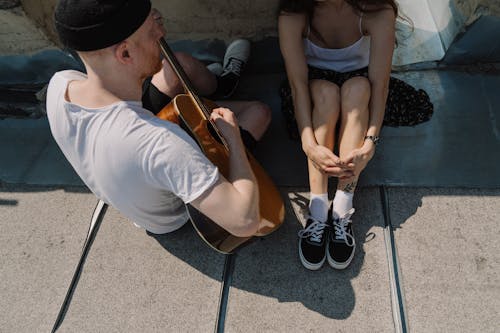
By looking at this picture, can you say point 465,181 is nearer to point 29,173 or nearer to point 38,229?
point 38,229

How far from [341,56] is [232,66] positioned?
2.50ft

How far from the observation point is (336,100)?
6.94ft

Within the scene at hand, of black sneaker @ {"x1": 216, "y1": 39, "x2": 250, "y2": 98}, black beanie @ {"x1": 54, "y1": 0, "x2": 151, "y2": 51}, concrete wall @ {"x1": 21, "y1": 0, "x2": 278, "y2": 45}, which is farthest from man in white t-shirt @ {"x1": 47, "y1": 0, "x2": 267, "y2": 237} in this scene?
concrete wall @ {"x1": 21, "y1": 0, "x2": 278, "y2": 45}

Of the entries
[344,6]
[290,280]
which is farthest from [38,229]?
[344,6]

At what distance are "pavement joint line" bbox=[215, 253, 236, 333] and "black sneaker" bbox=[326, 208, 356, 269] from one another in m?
0.48

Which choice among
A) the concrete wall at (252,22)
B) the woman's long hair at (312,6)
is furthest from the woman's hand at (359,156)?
the concrete wall at (252,22)

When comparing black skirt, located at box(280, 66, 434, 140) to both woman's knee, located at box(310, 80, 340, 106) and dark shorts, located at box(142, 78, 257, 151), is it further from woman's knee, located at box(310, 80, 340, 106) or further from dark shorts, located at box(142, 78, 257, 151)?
dark shorts, located at box(142, 78, 257, 151)

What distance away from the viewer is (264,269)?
210 centimetres

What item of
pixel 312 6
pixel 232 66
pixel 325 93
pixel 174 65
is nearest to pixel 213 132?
pixel 174 65

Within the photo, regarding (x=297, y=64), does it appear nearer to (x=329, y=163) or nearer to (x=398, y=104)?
(x=329, y=163)

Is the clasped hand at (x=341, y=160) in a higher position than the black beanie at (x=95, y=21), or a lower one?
lower

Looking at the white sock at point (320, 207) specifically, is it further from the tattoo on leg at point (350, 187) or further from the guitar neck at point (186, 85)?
the guitar neck at point (186, 85)

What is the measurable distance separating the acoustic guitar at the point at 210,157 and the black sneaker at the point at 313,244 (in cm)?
15

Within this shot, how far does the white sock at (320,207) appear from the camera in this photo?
212 cm
